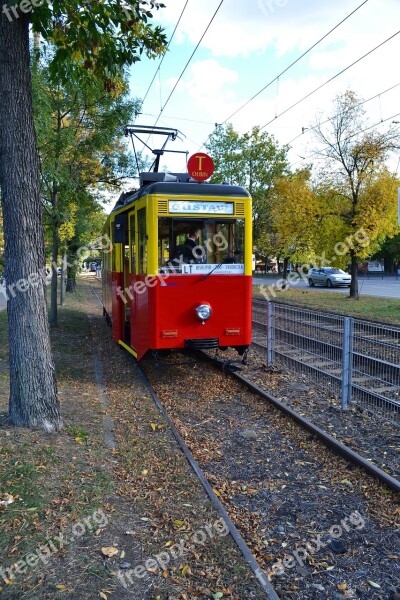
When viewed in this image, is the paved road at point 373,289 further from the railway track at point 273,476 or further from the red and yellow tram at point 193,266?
the railway track at point 273,476

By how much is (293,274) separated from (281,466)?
139 ft

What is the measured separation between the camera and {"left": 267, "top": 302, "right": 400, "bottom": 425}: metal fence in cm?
651

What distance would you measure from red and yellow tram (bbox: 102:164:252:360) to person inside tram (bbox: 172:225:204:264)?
17 millimetres

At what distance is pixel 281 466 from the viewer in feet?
17.2

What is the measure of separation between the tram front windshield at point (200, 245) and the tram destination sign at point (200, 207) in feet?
0.43

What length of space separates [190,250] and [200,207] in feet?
2.21

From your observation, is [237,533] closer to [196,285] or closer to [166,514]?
[166,514]

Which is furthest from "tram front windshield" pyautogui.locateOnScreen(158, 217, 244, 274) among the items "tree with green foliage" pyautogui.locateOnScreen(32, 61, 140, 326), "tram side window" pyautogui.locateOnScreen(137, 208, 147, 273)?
"tree with green foliage" pyautogui.locateOnScreen(32, 61, 140, 326)

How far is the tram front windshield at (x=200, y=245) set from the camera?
793 centimetres

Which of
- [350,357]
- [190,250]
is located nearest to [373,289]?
[190,250]

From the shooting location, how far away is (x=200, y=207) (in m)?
7.99

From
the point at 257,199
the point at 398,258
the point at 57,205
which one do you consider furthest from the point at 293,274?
the point at 57,205

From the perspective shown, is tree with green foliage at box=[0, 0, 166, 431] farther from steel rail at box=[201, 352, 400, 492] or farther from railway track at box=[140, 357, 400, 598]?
steel rail at box=[201, 352, 400, 492]

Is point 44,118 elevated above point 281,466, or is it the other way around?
point 44,118
